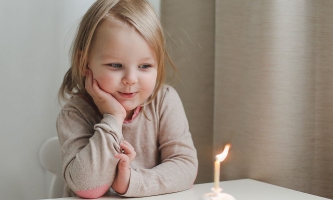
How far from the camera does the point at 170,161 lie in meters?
1.08

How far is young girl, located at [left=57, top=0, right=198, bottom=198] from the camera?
960mm

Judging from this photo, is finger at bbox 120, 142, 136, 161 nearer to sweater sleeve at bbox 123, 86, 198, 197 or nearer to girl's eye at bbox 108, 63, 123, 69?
sweater sleeve at bbox 123, 86, 198, 197

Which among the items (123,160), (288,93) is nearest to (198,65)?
(288,93)

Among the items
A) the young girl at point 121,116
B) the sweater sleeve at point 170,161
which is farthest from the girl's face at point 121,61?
the sweater sleeve at point 170,161

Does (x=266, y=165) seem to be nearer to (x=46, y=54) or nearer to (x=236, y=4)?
(x=236, y=4)

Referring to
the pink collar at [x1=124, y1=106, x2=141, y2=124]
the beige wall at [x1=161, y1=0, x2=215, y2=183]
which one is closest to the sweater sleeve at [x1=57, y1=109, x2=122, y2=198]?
the pink collar at [x1=124, y1=106, x2=141, y2=124]

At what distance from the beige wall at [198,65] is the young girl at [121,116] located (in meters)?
0.35

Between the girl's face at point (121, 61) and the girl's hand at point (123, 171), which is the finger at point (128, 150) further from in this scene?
the girl's face at point (121, 61)

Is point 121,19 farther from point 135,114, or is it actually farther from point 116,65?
point 135,114

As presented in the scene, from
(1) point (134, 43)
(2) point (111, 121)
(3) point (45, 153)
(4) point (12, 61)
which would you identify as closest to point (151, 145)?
(2) point (111, 121)

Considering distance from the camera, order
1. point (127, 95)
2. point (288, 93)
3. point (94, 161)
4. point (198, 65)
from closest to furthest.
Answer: point (94, 161) → point (127, 95) → point (288, 93) → point (198, 65)

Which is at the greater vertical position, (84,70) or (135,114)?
(84,70)

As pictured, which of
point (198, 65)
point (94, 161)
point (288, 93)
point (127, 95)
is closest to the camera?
point (94, 161)

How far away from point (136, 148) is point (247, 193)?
0.30 meters
